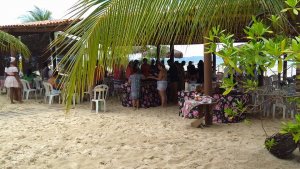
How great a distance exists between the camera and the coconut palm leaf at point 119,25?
2336mm

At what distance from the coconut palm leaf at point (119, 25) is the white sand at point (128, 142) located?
9.22ft

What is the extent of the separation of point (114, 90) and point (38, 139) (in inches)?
255

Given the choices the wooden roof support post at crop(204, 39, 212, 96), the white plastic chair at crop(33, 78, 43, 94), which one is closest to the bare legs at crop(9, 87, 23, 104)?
the white plastic chair at crop(33, 78, 43, 94)

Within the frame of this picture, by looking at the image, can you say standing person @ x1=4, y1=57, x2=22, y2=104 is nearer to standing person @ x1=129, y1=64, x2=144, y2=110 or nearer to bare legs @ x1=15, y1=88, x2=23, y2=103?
bare legs @ x1=15, y1=88, x2=23, y2=103

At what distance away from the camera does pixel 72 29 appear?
2.34 m

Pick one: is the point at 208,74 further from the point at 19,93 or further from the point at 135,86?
the point at 19,93

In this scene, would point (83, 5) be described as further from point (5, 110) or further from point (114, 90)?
point (114, 90)

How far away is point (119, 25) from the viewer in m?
2.48

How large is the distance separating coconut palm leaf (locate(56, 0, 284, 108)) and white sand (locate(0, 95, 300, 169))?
2811 millimetres

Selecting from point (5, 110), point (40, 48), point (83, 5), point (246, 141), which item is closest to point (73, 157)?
point (246, 141)

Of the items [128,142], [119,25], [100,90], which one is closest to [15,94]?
[100,90]

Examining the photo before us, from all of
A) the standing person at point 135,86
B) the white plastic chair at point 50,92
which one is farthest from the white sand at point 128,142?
the white plastic chair at point 50,92

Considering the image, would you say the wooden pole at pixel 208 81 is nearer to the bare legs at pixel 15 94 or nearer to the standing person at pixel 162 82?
the standing person at pixel 162 82

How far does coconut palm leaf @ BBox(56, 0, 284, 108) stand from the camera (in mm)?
2336
